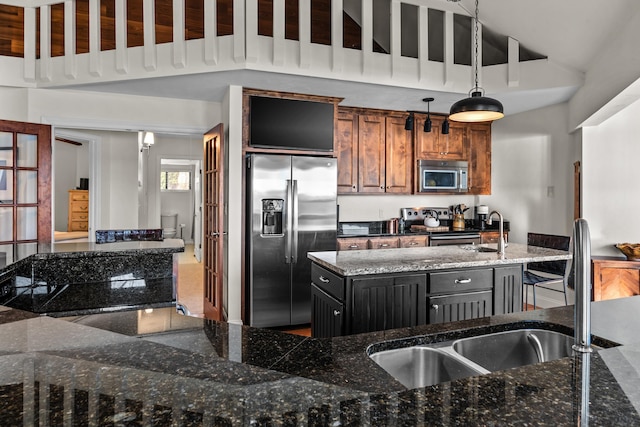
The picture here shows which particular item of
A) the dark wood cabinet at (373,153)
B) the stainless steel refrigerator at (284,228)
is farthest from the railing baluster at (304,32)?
the dark wood cabinet at (373,153)

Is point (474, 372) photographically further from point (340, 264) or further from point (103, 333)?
point (340, 264)

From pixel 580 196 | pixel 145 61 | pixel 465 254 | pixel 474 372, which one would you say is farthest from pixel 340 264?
pixel 580 196

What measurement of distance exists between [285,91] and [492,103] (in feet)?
6.90

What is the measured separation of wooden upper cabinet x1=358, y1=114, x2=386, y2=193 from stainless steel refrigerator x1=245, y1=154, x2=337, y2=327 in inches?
30.3

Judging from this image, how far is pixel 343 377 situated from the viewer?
88 centimetres

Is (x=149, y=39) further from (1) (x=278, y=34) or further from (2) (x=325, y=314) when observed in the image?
(2) (x=325, y=314)

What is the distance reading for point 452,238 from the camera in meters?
5.04

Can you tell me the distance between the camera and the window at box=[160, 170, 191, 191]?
440 inches

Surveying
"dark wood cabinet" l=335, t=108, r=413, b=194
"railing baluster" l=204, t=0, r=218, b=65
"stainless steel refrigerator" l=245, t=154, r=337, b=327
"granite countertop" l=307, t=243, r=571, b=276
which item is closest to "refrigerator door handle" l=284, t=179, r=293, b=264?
"stainless steel refrigerator" l=245, t=154, r=337, b=327

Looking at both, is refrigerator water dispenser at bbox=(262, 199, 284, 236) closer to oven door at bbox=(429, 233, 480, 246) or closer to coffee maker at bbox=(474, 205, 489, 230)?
oven door at bbox=(429, 233, 480, 246)

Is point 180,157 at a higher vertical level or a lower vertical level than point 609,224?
higher

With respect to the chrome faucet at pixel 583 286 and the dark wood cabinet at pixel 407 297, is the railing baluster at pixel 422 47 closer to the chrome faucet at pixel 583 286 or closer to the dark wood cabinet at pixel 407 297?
the dark wood cabinet at pixel 407 297

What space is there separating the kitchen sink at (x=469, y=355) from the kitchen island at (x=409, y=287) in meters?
1.05

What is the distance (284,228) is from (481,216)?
308cm
